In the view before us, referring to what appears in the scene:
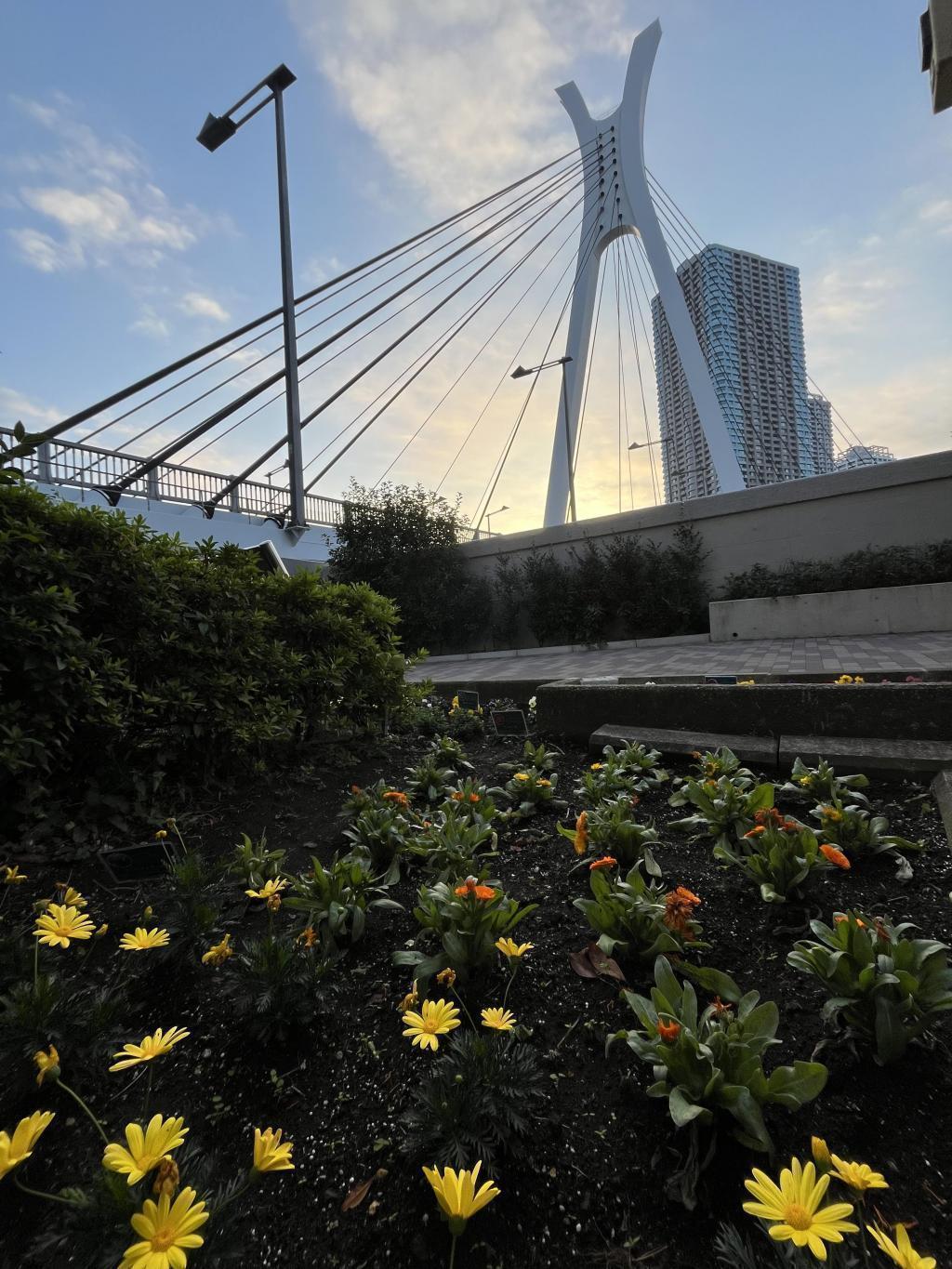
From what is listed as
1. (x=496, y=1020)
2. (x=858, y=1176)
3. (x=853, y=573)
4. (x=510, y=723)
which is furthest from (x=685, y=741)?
(x=853, y=573)

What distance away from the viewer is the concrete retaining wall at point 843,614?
8.10m

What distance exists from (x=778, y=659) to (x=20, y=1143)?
6583 millimetres

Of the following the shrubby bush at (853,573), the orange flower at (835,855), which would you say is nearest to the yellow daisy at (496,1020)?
the orange flower at (835,855)

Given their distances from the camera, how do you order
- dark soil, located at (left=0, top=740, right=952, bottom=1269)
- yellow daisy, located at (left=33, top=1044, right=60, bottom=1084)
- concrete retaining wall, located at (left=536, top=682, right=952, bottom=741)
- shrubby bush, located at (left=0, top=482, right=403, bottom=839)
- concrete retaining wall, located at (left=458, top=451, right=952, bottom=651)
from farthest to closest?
1. concrete retaining wall, located at (left=458, top=451, right=952, bottom=651)
2. concrete retaining wall, located at (left=536, top=682, right=952, bottom=741)
3. shrubby bush, located at (left=0, top=482, right=403, bottom=839)
4. yellow daisy, located at (left=33, top=1044, right=60, bottom=1084)
5. dark soil, located at (left=0, top=740, right=952, bottom=1269)

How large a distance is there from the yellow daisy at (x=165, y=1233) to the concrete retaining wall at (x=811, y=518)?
12.0 meters

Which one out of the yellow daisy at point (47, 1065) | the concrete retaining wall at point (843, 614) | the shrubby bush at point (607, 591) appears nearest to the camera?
the yellow daisy at point (47, 1065)

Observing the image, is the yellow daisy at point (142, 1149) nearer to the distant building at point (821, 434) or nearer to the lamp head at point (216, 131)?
the lamp head at point (216, 131)

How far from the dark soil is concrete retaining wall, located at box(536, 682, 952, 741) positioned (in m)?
0.97

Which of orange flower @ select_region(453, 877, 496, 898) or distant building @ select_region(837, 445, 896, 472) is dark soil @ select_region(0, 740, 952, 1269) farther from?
distant building @ select_region(837, 445, 896, 472)

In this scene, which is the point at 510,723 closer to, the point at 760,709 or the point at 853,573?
the point at 760,709

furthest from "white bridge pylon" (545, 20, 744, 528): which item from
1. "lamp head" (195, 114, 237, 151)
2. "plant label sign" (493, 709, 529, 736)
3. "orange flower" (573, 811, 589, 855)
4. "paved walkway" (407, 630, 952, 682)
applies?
"orange flower" (573, 811, 589, 855)

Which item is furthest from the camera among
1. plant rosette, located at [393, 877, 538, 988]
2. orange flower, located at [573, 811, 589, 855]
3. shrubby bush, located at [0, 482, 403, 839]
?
shrubby bush, located at [0, 482, 403, 839]

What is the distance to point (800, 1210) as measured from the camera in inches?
27.2

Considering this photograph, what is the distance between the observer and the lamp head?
900cm
